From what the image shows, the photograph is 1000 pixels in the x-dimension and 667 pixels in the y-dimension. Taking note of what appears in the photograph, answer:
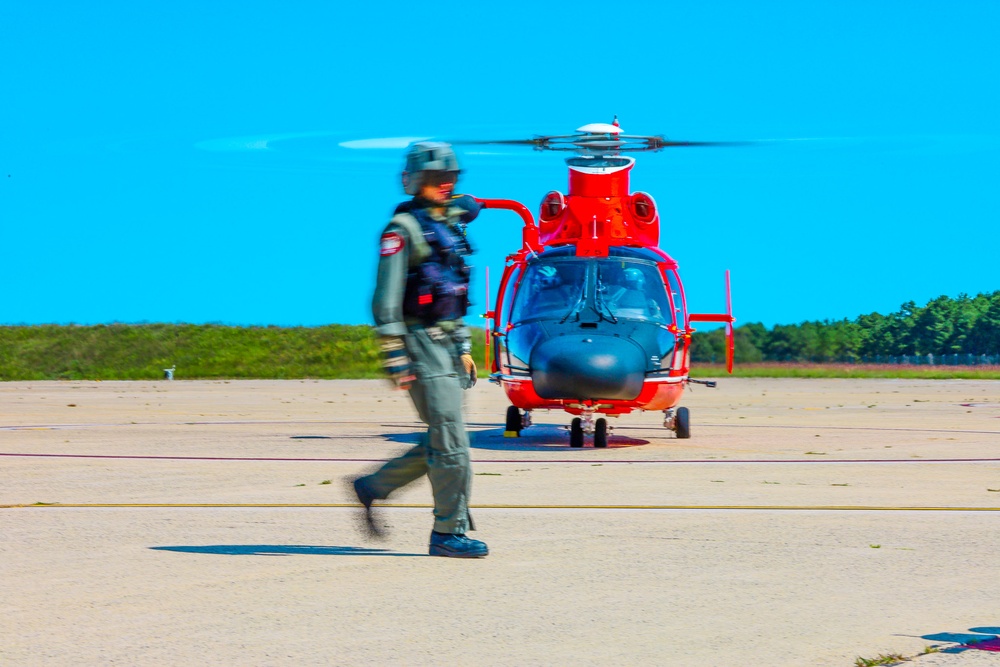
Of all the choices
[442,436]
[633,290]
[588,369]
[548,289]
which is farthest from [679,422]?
[442,436]

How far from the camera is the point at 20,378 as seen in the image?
53656mm

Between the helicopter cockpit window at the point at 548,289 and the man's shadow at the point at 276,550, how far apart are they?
7.83 meters

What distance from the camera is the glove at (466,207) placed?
22.5 ft

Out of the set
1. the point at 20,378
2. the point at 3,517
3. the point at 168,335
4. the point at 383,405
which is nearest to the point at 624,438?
the point at 3,517

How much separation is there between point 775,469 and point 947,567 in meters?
5.41

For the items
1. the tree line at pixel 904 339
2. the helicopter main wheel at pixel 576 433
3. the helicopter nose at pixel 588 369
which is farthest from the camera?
the tree line at pixel 904 339

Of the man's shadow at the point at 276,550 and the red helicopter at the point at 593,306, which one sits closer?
the man's shadow at the point at 276,550

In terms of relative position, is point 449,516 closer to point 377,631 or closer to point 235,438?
point 377,631

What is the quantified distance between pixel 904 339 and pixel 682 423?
123ft

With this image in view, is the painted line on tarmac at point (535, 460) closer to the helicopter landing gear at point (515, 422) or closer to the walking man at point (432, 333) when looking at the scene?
the helicopter landing gear at point (515, 422)

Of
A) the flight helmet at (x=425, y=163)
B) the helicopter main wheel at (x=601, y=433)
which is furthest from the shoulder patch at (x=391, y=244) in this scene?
the helicopter main wheel at (x=601, y=433)

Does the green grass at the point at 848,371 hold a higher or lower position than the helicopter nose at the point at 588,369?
higher

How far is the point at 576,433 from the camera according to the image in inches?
562

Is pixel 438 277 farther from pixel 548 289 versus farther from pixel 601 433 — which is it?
pixel 548 289
